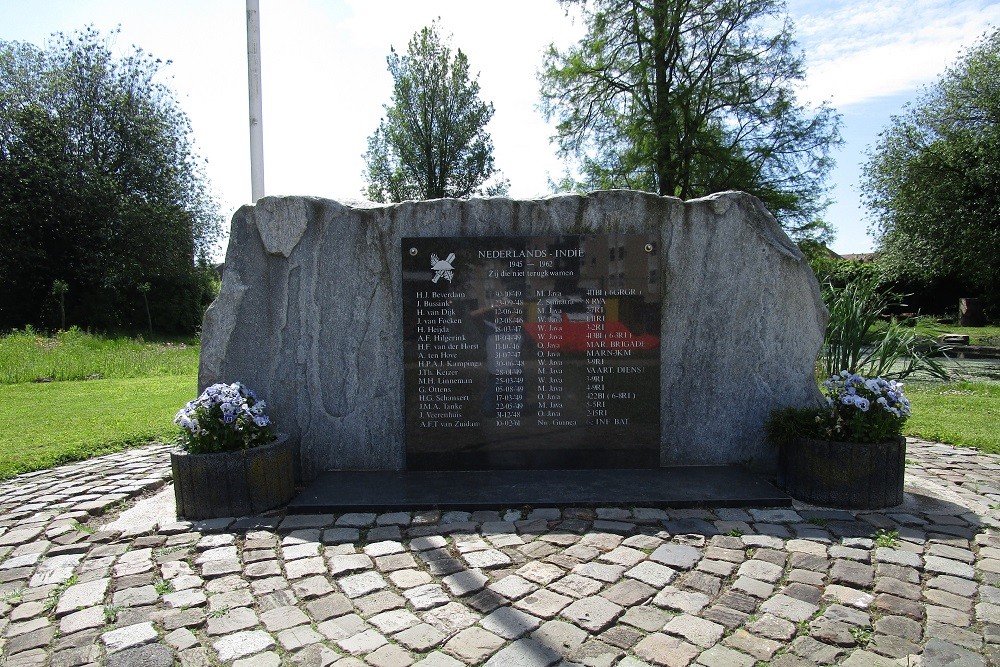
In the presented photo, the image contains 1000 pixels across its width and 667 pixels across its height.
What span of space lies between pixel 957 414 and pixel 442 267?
6.50 metres

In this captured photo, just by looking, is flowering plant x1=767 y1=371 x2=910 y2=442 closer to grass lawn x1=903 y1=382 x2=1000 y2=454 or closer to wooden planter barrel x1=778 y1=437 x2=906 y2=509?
wooden planter barrel x1=778 y1=437 x2=906 y2=509

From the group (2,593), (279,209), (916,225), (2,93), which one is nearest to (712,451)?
(279,209)

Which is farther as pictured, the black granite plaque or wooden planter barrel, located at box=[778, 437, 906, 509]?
the black granite plaque

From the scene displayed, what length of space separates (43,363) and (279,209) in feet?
29.2

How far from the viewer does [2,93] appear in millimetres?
20266

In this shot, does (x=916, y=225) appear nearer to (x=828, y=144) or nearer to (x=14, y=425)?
(x=828, y=144)

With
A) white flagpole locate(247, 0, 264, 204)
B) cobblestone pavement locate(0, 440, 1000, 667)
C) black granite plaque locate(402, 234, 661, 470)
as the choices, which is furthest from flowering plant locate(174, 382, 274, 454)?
white flagpole locate(247, 0, 264, 204)

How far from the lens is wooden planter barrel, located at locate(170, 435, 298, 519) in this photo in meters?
4.06

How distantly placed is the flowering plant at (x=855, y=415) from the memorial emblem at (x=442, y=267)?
8.96 feet

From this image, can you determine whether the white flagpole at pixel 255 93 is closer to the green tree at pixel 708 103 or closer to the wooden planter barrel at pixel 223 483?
the wooden planter barrel at pixel 223 483

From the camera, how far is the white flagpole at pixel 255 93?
656cm

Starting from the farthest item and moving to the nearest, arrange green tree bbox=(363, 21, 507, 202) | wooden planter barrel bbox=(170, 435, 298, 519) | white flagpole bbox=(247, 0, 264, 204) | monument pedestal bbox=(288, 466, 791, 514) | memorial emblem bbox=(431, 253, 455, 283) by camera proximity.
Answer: green tree bbox=(363, 21, 507, 202) < white flagpole bbox=(247, 0, 264, 204) < memorial emblem bbox=(431, 253, 455, 283) < monument pedestal bbox=(288, 466, 791, 514) < wooden planter barrel bbox=(170, 435, 298, 519)

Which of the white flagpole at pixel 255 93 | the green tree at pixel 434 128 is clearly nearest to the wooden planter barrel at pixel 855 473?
the white flagpole at pixel 255 93

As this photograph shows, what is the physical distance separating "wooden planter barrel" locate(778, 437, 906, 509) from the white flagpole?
5689mm
